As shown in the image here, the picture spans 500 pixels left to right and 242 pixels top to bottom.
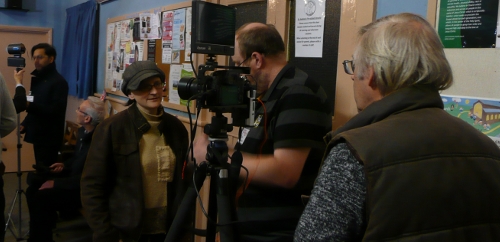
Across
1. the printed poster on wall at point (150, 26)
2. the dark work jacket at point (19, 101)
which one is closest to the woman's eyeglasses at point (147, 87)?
the printed poster on wall at point (150, 26)

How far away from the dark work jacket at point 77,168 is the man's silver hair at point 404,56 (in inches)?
104

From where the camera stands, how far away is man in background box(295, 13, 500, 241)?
833 mm

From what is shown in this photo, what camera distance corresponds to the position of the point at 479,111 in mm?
1479

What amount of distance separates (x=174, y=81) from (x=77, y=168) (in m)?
0.95

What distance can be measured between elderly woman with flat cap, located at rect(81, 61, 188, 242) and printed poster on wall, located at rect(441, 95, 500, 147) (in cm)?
114

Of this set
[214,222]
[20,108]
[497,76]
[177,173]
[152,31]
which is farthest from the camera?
[152,31]

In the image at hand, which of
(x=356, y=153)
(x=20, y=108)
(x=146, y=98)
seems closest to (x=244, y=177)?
(x=356, y=153)

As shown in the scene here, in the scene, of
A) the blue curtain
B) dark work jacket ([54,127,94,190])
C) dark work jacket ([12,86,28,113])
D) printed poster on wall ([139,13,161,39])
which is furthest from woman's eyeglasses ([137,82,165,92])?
the blue curtain

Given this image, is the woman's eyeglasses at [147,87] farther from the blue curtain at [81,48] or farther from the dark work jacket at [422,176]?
the blue curtain at [81,48]

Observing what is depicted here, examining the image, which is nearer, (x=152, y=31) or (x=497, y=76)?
(x=497, y=76)

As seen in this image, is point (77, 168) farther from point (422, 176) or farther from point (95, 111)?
point (422, 176)

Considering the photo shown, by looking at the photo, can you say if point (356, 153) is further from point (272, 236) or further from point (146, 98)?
point (146, 98)

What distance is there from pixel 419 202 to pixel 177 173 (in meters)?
1.42

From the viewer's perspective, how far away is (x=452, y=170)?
2.81 feet
